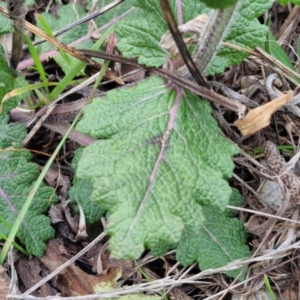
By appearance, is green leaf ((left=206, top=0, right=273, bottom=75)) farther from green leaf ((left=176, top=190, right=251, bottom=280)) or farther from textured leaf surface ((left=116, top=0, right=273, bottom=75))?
green leaf ((left=176, top=190, right=251, bottom=280))

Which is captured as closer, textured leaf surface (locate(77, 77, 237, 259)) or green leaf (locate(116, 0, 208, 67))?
textured leaf surface (locate(77, 77, 237, 259))

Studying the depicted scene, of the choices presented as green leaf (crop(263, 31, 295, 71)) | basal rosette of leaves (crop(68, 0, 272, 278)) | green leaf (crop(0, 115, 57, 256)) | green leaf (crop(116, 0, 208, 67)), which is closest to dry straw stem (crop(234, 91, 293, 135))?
basal rosette of leaves (crop(68, 0, 272, 278))

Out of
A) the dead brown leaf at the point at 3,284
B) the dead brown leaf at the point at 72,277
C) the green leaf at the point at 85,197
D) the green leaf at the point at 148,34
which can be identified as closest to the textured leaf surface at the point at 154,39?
the green leaf at the point at 148,34

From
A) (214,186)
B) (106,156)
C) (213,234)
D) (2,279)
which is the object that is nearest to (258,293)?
(213,234)


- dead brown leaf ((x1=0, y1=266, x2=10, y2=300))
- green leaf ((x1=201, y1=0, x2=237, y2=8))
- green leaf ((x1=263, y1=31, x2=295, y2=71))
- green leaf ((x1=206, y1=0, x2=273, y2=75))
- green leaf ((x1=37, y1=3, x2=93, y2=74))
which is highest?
green leaf ((x1=201, y1=0, x2=237, y2=8))

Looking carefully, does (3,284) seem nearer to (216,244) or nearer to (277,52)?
(216,244)

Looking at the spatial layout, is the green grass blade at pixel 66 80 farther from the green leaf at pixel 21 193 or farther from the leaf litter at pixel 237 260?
the leaf litter at pixel 237 260

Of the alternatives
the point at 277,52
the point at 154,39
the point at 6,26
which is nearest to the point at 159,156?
the point at 154,39
